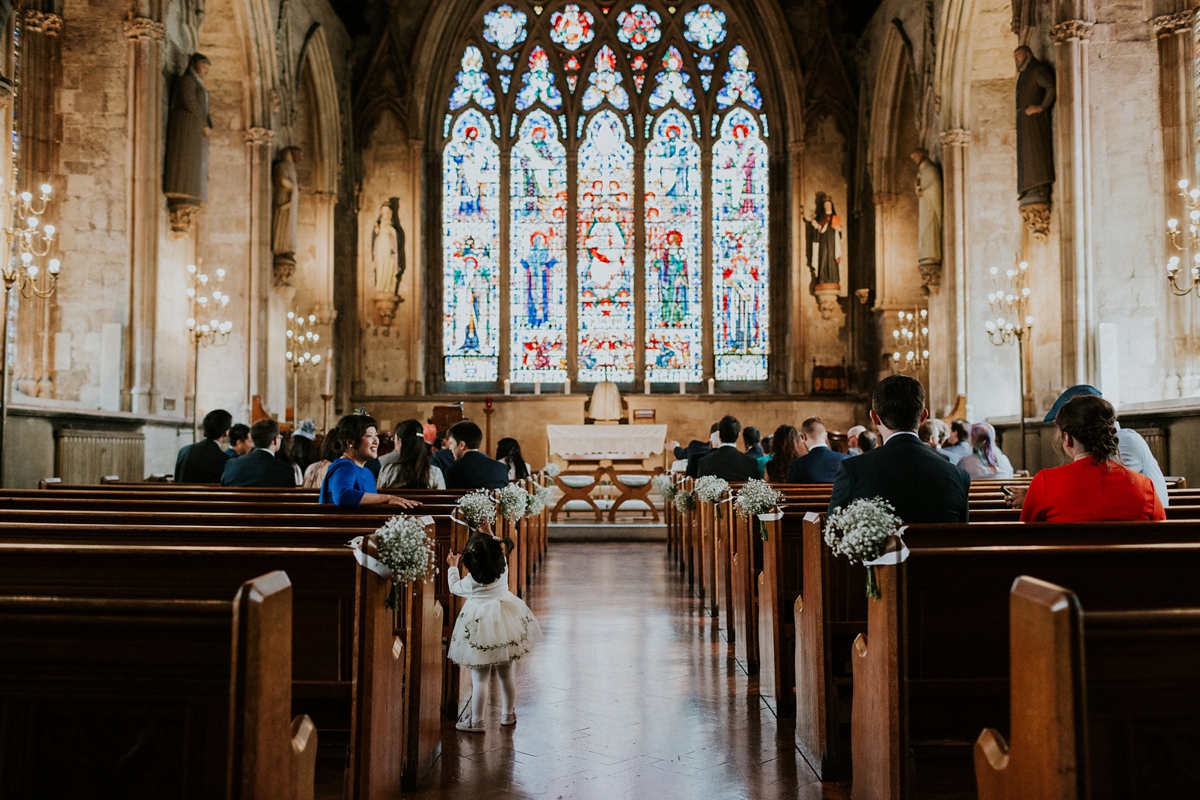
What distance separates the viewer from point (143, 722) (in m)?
1.89

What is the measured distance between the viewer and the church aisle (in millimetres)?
3518

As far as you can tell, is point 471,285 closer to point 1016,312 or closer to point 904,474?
point 1016,312

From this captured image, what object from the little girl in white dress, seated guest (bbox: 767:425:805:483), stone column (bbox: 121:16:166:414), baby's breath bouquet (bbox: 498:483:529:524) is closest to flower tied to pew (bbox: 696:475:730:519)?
seated guest (bbox: 767:425:805:483)

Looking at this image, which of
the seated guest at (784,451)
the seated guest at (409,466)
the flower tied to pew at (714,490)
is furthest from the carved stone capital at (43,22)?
the seated guest at (784,451)

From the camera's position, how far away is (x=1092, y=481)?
3.62 m

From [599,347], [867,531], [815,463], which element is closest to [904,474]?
[867,531]

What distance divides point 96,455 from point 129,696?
8.33 metres

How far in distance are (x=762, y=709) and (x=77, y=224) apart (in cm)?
919

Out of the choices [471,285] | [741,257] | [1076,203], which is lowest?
[1076,203]

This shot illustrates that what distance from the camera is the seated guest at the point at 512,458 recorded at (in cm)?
853

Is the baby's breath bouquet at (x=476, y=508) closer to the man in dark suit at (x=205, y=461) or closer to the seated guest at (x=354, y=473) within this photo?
the seated guest at (x=354, y=473)

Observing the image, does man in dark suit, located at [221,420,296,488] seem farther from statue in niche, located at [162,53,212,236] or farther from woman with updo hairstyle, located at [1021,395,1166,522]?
statue in niche, located at [162,53,212,236]

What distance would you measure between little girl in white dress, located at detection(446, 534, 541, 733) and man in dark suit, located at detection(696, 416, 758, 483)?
3728 millimetres

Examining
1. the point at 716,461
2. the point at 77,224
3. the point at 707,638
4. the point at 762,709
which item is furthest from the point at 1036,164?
the point at 77,224
